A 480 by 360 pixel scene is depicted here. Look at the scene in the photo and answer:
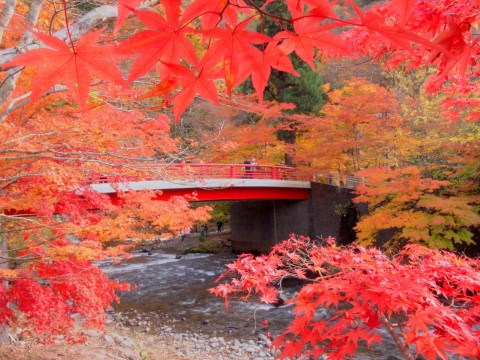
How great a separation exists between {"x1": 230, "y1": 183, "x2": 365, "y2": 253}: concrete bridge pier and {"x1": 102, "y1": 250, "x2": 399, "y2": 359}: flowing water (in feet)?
7.01

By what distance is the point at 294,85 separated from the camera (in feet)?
48.1

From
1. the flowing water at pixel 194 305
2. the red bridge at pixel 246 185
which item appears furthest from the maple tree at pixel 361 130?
the flowing water at pixel 194 305

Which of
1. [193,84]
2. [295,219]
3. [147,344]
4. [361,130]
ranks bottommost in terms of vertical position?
[147,344]

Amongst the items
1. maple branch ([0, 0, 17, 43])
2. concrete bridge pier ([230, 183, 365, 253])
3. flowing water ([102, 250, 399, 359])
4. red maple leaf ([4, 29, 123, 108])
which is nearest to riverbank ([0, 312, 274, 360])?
flowing water ([102, 250, 399, 359])

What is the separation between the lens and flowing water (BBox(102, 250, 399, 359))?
819 centimetres

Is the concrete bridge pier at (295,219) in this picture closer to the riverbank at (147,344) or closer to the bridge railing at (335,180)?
the bridge railing at (335,180)

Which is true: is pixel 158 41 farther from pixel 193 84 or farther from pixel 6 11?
pixel 6 11

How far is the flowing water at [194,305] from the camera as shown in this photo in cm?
819

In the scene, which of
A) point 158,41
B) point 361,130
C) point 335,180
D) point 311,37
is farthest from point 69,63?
point 335,180

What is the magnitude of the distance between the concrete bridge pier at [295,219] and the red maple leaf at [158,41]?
10971 millimetres

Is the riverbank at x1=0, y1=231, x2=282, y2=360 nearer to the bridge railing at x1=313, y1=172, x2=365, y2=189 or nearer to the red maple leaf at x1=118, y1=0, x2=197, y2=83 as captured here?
the red maple leaf at x1=118, y1=0, x2=197, y2=83

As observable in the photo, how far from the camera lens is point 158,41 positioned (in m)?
0.66

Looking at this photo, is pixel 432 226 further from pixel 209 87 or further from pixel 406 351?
pixel 209 87

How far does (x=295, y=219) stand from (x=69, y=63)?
48.3 ft
